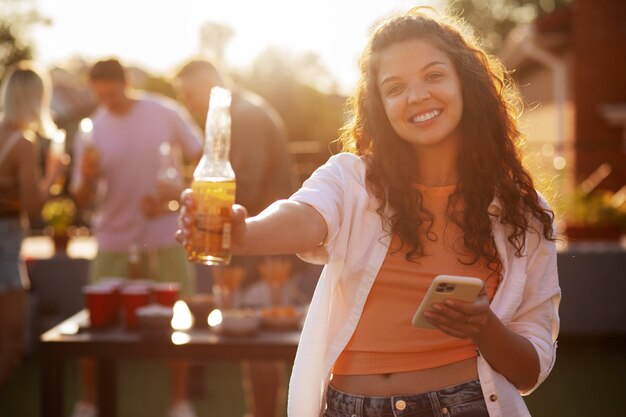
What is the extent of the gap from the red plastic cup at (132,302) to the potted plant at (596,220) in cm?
510

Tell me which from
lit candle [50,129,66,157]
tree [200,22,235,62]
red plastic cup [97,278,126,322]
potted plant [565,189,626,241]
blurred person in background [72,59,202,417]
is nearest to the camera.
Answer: red plastic cup [97,278,126,322]

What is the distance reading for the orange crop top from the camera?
203 centimetres

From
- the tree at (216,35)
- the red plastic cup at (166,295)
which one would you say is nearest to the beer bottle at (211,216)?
the red plastic cup at (166,295)

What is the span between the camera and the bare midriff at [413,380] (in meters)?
2.01

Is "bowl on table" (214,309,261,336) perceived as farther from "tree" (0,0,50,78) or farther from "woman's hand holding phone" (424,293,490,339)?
"tree" (0,0,50,78)

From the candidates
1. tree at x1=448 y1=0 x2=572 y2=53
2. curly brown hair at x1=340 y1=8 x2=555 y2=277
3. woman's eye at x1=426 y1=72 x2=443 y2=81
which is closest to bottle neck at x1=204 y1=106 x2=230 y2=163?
curly brown hair at x1=340 y1=8 x2=555 y2=277

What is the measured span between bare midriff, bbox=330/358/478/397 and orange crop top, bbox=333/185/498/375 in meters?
0.01

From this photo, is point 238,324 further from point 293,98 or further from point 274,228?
point 293,98

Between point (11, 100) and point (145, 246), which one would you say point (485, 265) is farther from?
point (145, 246)

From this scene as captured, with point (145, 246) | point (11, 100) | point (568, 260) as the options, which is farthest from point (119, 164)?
point (568, 260)

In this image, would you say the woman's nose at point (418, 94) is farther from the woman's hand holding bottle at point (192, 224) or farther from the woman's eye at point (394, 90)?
the woman's hand holding bottle at point (192, 224)

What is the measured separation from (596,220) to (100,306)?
5.51 meters

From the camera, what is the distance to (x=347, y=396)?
2051mm

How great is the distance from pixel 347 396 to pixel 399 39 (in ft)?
2.59
